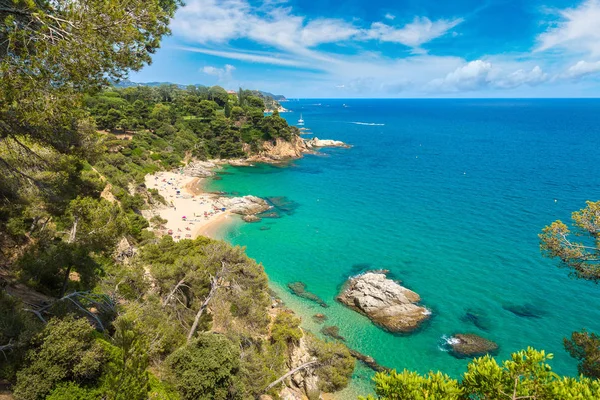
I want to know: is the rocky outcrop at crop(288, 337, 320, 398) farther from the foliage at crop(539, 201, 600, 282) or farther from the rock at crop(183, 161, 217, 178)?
the rock at crop(183, 161, 217, 178)

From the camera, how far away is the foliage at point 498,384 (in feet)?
22.7

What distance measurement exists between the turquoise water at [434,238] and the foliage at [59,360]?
1641cm

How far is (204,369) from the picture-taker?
11812mm

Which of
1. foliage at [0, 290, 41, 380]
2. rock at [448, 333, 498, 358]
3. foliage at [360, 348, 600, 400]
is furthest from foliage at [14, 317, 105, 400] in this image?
rock at [448, 333, 498, 358]

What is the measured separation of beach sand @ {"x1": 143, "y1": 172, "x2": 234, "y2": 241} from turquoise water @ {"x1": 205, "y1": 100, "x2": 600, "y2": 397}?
141 inches

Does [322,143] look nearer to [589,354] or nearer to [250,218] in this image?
[250,218]

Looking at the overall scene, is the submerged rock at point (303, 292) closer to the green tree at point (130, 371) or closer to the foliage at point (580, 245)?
the foliage at point (580, 245)

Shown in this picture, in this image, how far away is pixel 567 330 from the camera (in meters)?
24.1

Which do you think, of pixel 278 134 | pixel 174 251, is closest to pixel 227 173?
pixel 278 134

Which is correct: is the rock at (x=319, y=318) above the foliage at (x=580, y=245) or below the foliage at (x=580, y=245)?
below

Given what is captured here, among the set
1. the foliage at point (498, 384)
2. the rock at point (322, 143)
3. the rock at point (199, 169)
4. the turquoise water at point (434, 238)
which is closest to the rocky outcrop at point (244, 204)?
the turquoise water at point (434, 238)

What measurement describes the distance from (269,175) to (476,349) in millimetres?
48967

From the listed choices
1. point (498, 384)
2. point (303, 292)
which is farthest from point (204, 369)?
point (303, 292)

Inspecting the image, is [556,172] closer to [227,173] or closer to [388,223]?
[388,223]
